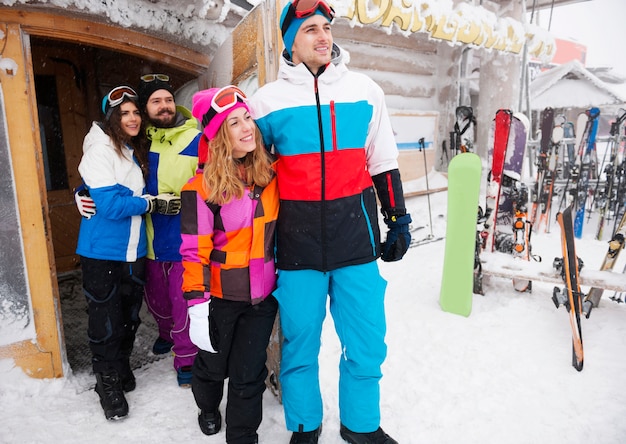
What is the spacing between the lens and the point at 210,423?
92.7 inches

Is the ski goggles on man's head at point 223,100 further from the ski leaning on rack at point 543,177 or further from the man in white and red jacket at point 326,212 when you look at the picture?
the ski leaning on rack at point 543,177

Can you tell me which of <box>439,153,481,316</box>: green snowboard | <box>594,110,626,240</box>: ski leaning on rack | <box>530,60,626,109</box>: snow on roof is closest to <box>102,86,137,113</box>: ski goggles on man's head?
<box>439,153,481,316</box>: green snowboard

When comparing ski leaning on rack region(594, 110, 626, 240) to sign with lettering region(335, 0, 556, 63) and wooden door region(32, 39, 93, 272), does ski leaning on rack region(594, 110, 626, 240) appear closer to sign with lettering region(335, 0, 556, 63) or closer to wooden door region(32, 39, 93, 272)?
sign with lettering region(335, 0, 556, 63)

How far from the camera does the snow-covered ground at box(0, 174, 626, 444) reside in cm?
234

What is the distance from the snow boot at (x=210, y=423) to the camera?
2.35 meters

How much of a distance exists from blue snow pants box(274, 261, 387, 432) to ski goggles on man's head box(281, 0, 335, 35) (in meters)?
1.24

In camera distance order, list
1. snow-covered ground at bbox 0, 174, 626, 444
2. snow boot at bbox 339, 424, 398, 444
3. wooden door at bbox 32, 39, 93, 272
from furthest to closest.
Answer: wooden door at bbox 32, 39, 93, 272, snow-covered ground at bbox 0, 174, 626, 444, snow boot at bbox 339, 424, 398, 444

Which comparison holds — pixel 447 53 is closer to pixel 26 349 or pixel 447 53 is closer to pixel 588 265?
pixel 588 265

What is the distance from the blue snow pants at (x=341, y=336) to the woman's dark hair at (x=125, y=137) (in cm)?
130

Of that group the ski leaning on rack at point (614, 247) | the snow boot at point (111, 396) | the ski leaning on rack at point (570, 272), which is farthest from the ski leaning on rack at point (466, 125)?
the snow boot at point (111, 396)

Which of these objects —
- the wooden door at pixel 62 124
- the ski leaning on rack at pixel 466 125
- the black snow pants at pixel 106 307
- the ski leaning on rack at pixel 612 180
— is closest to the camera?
the black snow pants at pixel 106 307

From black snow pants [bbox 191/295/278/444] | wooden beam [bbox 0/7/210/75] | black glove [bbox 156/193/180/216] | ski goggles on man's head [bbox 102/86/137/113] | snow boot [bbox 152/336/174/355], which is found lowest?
snow boot [bbox 152/336/174/355]

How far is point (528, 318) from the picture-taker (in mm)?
3492

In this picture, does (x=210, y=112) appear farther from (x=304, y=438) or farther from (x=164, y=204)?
(x=304, y=438)
